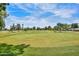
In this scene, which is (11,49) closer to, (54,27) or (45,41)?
(45,41)

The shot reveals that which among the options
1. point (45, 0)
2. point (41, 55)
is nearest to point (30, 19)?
point (45, 0)

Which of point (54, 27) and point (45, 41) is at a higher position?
point (54, 27)

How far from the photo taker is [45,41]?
183 centimetres

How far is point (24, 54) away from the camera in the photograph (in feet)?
5.93

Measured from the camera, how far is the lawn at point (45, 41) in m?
1.81

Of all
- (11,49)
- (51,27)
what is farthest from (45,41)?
(11,49)

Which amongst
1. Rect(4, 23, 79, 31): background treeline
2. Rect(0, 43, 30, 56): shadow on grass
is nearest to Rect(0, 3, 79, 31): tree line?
Rect(4, 23, 79, 31): background treeline

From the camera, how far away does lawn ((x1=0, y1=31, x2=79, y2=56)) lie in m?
1.81

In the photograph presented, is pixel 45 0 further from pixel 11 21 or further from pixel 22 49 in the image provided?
pixel 22 49

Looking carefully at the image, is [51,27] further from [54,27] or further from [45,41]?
[45,41]

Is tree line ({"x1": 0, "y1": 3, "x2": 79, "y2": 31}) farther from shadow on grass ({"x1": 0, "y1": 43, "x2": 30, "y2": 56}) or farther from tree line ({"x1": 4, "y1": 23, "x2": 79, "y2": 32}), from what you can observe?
shadow on grass ({"x1": 0, "y1": 43, "x2": 30, "y2": 56})

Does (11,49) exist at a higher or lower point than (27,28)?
lower

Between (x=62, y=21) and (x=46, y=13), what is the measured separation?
0.51 ft

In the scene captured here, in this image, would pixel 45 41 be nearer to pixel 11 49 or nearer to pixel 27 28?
pixel 27 28
